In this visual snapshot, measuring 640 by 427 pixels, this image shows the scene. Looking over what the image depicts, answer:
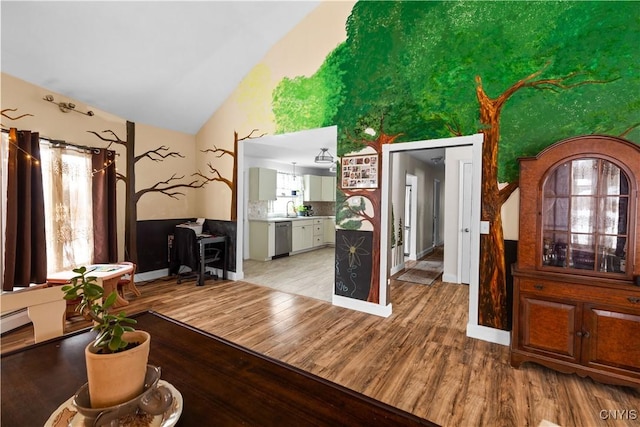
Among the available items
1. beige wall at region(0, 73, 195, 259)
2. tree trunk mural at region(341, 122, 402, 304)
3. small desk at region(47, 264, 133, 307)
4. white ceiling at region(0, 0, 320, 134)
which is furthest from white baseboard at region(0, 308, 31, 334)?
tree trunk mural at region(341, 122, 402, 304)

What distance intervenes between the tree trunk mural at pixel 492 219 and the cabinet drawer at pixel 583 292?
47 centimetres

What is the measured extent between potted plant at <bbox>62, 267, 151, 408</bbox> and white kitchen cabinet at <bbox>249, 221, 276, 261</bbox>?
5.74 m

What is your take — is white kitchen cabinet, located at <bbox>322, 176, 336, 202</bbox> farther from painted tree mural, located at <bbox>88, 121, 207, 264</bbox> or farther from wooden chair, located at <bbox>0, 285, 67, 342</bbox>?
wooden chair, located at <bbox>0, 285, 67, 342</bbox>

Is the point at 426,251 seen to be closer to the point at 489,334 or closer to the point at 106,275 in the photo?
the point at 489,334

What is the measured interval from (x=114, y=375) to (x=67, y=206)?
3.93m

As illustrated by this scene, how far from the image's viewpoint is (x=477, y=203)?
284cm

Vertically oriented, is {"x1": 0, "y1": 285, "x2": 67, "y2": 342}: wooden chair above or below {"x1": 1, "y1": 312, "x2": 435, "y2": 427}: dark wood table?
above

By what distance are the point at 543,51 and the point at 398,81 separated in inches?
49.9

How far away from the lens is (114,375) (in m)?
0.69

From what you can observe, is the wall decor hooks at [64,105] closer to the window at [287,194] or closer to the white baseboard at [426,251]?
the window at [287,194]

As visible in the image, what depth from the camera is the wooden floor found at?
191 centimetres

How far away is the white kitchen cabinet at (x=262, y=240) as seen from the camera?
6.49 meters

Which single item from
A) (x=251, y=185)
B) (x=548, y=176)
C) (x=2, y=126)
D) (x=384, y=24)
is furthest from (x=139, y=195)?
(x=548, y=176)

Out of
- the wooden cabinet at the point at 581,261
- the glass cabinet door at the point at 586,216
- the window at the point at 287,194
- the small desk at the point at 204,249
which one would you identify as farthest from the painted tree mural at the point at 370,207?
the window at the point at 287,194
